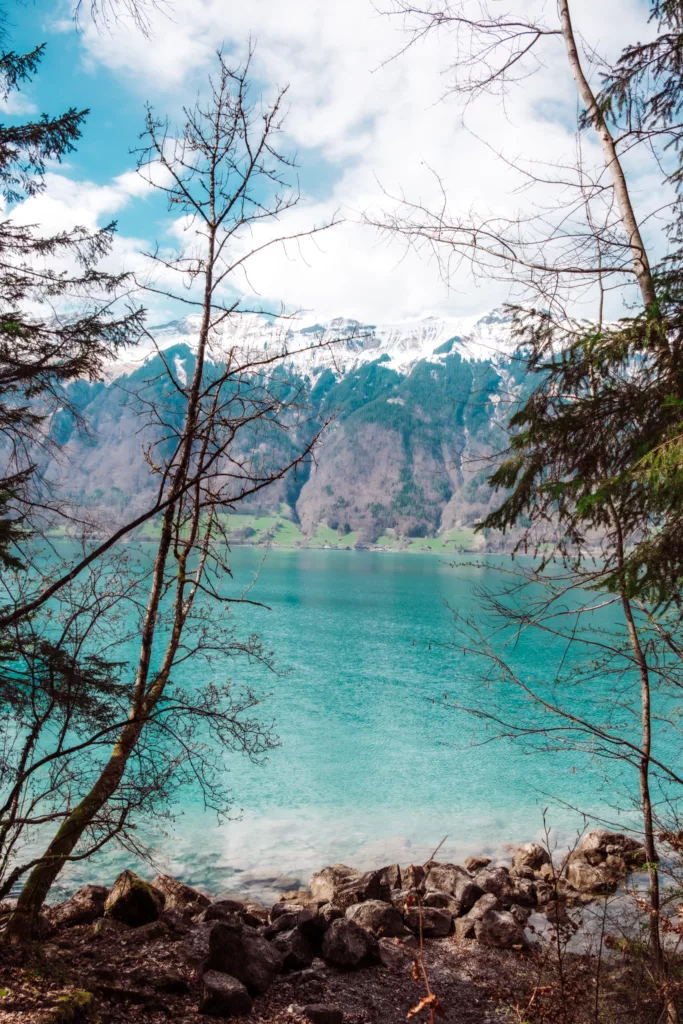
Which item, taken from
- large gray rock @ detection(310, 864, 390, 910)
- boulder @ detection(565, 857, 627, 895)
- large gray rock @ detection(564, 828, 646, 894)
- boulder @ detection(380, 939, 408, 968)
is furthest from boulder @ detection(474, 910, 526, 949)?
boulder @ detection(565, 857, 627, 895)

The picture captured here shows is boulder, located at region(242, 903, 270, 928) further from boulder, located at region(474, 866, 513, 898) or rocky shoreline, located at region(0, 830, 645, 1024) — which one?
boulder, located at region(474, 866, 513, 898)

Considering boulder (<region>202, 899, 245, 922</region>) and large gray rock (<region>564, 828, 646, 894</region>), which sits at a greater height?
boulder (<region>202, 899, 245, 922</region>)

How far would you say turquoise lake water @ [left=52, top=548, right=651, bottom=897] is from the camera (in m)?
13.5

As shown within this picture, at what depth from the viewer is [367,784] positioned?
18.9 m

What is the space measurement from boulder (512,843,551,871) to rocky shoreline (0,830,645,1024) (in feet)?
4.07

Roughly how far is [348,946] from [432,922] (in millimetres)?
2154

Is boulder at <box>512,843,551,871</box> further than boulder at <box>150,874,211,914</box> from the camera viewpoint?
Yes

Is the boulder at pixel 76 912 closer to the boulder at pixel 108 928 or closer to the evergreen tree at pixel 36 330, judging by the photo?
the boulder at pixel 108 928

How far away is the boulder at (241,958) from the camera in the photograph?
242 inches

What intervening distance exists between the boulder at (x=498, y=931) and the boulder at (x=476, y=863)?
12.7 ft

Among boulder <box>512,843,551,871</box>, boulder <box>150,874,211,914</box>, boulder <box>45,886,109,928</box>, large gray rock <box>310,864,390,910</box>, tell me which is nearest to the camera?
boulder <box>45,886,109,928</box>

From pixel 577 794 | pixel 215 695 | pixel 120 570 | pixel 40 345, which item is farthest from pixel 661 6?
pixel 577 794

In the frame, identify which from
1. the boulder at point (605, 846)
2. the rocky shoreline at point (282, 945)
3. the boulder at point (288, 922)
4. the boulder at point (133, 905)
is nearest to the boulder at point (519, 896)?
the rocky shoreline at point (282, 945)

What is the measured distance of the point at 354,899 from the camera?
10117mm
